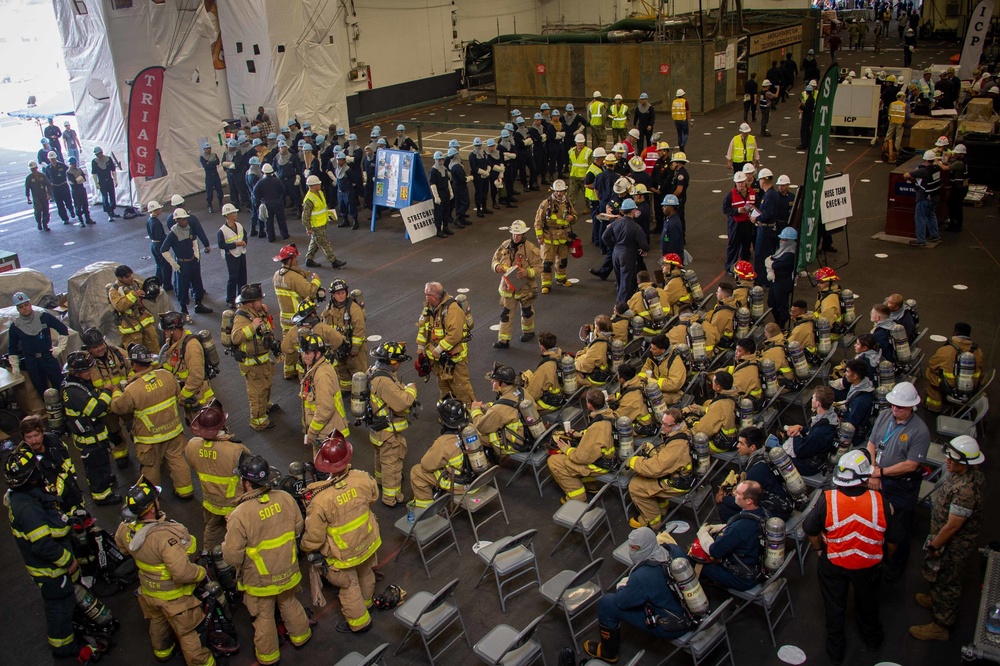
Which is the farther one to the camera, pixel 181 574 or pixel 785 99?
pixel 785 99

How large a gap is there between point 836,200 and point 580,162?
5.59 meters

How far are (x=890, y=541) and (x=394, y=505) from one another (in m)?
4.85

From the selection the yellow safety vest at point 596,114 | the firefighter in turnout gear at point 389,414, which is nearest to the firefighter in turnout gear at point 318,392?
the firefighter in turnout gear at point 389,414

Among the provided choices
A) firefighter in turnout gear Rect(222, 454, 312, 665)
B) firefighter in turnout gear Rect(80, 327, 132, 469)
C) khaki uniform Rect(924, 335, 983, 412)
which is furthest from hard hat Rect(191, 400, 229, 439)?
khaki uniform Rect(924, 335, 983, 412)

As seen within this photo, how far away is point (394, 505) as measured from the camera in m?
8.54

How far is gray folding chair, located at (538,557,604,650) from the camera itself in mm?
6359

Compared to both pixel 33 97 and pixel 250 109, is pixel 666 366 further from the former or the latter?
pixel 33 97

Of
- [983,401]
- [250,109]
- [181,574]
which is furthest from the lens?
[250,109]

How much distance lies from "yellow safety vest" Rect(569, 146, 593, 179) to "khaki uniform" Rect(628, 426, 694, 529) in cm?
996

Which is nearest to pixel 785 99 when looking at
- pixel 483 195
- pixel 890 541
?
pixel 483 195

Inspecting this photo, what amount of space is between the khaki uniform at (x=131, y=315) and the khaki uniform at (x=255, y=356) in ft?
5.96

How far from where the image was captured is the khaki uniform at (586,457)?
7.88m

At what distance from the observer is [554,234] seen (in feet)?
44.0

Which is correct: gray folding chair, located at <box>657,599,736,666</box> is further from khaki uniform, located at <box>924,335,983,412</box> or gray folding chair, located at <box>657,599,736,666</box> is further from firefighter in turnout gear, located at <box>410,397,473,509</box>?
khaki uniform, located at <box>924,335,983,412</box>
